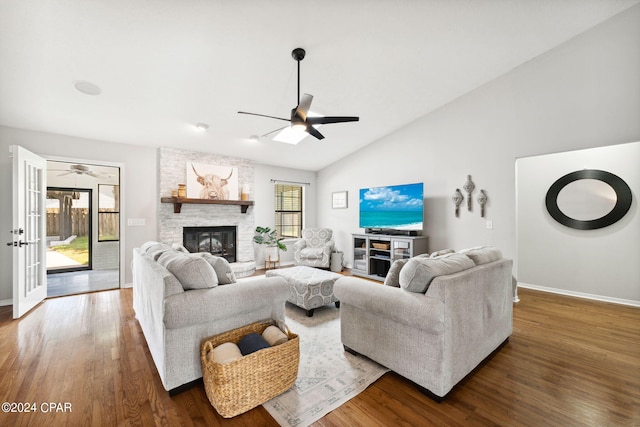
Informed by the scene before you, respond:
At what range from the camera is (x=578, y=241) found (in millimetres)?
4145

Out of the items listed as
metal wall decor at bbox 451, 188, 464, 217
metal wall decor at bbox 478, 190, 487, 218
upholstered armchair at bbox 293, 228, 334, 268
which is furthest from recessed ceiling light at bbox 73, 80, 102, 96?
metal wall decor at bbox 478, 190, 487, 218

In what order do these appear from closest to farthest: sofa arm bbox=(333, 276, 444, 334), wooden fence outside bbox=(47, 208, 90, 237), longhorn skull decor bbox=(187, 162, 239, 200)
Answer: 1. sofa arm bbox=(333, 276, 444, 334)
2. longhorn skull decor bbox=(187, 162, 239, 200)
3. wooden fence outside bbox=(47, 208, 90, 237)

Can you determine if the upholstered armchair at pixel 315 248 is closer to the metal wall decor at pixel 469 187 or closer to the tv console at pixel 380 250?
the tv console at pixel 380 250

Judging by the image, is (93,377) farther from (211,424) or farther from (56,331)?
(56,331)

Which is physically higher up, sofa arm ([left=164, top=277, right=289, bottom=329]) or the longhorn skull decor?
the longhorn skull decor

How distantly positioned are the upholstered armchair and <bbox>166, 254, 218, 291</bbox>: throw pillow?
12.0 ft

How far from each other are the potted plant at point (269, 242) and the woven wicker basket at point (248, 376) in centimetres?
400

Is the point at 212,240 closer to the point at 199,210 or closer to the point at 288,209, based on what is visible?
the point at 199,210

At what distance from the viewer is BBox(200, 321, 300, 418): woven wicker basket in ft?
5.16

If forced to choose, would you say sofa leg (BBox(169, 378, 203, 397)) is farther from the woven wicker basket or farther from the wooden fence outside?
the wooden fence outside

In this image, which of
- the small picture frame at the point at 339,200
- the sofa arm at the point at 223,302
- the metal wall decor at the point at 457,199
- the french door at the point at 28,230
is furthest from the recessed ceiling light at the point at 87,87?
the metal wall decor at the point at 457,199

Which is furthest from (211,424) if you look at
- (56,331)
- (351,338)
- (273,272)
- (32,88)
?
(32,88)

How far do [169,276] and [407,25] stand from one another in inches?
125

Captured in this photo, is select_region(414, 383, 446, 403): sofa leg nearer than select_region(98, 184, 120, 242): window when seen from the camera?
Yes
